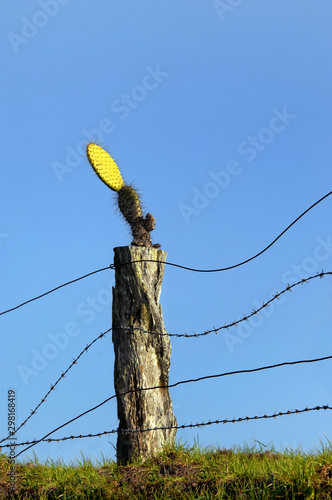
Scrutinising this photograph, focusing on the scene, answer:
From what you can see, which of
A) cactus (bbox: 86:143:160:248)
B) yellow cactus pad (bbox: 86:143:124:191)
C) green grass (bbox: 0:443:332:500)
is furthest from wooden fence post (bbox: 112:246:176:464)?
yellow cactus pad (bbox: 86:143:124:191)

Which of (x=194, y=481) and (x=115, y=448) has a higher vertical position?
(x=115, y=448)

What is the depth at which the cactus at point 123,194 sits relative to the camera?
6.71 meters

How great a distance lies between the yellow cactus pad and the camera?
23.7ft

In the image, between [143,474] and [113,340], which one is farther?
[113,340]

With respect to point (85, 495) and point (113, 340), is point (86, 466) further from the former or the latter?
point (113, 340)

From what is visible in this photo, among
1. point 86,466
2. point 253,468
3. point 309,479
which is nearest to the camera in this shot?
point 309,479

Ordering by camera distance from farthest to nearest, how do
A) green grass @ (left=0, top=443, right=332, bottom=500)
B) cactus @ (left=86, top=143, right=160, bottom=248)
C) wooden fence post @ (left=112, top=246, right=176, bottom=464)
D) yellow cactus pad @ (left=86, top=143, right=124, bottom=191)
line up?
yellow cactus pad @ (left=86, top=143, right=124, bottom=191) < cactus @ (left=86, top=143, right=160, bottom=248) < wooden fence post @ (left=112, top=246, right=176, bottom=464) < green grass @ (left=0, top=443, right=332, bottom=500)

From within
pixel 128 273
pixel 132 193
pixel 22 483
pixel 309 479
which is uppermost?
pixel 132 193

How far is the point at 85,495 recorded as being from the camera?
5.46m

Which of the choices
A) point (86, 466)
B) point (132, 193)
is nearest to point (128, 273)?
point (132, 193)

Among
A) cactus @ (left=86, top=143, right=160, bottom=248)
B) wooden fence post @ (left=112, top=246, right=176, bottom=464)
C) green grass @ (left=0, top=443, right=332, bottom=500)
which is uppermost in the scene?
cactus @ (left=86, top=143, right=160, bottom=248)

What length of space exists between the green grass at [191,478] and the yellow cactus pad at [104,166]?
10.5 ft

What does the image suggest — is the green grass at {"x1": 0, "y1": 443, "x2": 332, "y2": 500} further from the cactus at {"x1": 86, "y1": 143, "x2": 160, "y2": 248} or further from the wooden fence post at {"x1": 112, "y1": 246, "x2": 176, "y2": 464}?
the cactus at {"x1": 86, "y1": 143, "x2": 160, "y2": 248}

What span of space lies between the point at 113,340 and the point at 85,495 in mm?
1480
